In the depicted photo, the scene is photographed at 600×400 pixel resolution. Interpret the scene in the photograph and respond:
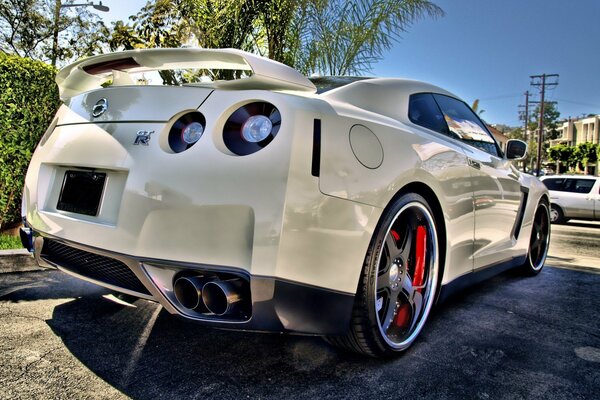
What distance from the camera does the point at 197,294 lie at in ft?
5.61

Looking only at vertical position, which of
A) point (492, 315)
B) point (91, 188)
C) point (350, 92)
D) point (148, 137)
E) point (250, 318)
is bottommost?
point (492, 315)

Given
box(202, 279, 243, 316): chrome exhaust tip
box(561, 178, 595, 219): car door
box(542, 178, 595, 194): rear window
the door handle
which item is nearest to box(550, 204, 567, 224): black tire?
box(561, 178, 595, 219): car door

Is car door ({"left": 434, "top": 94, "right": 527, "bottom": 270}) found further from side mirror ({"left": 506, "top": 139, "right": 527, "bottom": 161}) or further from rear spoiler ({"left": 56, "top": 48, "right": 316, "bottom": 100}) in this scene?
rear spoiler ({"left": 56, "top": 48, "right": 316, "bottom": 100})

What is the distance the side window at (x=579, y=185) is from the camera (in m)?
12.5

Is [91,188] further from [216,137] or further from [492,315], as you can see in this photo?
[492,315]

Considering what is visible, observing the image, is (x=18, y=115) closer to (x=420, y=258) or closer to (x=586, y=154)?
(x=420, y=258)

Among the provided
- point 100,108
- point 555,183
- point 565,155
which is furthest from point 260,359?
point 565,155

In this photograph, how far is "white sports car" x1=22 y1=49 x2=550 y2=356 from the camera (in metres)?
1.65

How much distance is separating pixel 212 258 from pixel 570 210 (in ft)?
43.3

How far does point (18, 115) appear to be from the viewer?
14.3 ft

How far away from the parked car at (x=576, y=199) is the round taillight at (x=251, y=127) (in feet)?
40.9

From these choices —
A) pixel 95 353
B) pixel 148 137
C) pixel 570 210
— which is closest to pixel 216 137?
pixel 148 137

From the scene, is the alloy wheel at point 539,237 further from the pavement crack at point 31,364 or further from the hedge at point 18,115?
the hedge at point 18,115

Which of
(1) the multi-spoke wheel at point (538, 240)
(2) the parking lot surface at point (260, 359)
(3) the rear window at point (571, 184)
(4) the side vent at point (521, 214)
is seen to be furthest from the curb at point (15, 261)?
(3) the rear window at point (571, 184)
